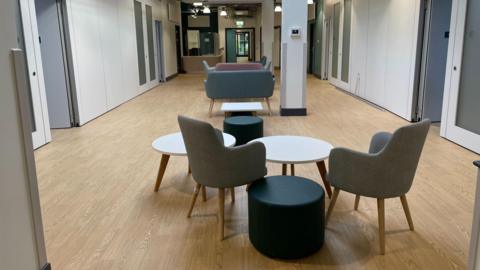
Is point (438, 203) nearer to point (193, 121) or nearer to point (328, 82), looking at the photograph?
point (193, 121)

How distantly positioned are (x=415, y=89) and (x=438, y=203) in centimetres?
335

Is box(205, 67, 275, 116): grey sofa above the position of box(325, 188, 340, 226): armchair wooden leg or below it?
above

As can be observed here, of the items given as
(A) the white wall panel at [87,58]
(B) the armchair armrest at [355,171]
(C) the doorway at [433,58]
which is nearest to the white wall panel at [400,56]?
(C) the doorway at [433,58]

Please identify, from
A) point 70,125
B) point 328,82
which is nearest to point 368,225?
point 70,125

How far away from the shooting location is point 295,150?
10.6 feet

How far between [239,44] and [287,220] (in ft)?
70.7

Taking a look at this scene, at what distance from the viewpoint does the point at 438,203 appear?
329cm

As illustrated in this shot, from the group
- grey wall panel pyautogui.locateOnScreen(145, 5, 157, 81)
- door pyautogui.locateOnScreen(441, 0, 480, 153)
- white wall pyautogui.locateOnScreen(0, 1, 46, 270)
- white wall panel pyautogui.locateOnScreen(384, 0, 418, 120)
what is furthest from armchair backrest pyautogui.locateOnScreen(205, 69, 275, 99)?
white wall pyautogui.locateOnScreen(0, 1, 46, 270)

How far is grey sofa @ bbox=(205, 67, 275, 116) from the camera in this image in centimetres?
737

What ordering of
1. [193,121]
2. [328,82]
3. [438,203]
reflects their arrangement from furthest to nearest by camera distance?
[328,82] → [438,203] → [193,121]

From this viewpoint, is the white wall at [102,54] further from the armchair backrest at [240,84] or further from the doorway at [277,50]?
the doorway at [277,50]

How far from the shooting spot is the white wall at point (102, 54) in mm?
6416

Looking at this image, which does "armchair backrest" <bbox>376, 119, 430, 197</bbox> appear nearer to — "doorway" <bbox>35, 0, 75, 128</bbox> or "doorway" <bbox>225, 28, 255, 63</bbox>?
"doorway" <bbox>35, 0, 75, 128</bbox>

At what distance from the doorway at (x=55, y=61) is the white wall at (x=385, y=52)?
5411mm
